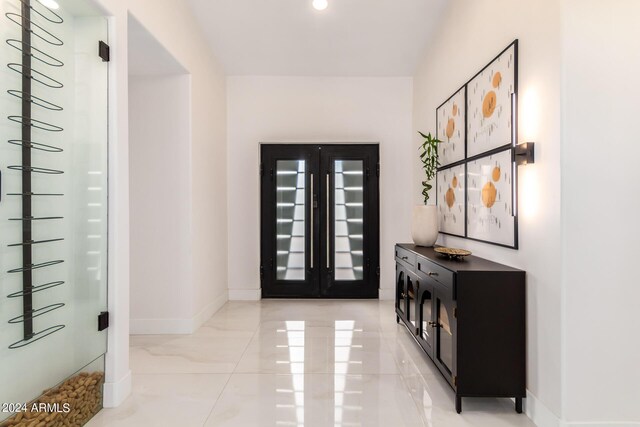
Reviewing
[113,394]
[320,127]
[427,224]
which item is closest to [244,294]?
[320,127]

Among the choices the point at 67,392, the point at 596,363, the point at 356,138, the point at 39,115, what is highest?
the point at 356,138

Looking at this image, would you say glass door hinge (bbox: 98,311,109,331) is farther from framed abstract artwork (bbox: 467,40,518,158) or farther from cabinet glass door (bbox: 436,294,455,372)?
framed abstract artwork (bbox: 467,40,518,158)

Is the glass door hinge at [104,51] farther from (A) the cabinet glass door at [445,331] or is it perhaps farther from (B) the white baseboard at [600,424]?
(B) the white baseboard at [600,424]

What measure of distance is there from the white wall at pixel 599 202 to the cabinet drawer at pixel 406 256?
4.79 feet

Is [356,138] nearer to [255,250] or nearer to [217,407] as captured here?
[255,250]

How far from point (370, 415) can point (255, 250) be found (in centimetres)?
324

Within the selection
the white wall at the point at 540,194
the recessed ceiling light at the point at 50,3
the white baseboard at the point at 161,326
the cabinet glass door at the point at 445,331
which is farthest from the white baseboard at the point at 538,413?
the recessed ceiling light at the point at 50,3

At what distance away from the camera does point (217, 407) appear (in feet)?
A: 7.77

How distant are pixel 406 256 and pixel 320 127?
234cm

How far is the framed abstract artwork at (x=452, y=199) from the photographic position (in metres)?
3.28

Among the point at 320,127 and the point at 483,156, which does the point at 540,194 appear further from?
the point at 320,127

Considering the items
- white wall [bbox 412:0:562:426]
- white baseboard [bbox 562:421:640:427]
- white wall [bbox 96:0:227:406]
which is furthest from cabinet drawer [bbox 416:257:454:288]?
white wall [bbox 96:0:227:406]

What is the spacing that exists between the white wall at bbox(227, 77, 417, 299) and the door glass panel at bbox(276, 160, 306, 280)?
12.0 inches

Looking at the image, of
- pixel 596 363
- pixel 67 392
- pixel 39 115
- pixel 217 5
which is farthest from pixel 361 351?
pixel 217 5
